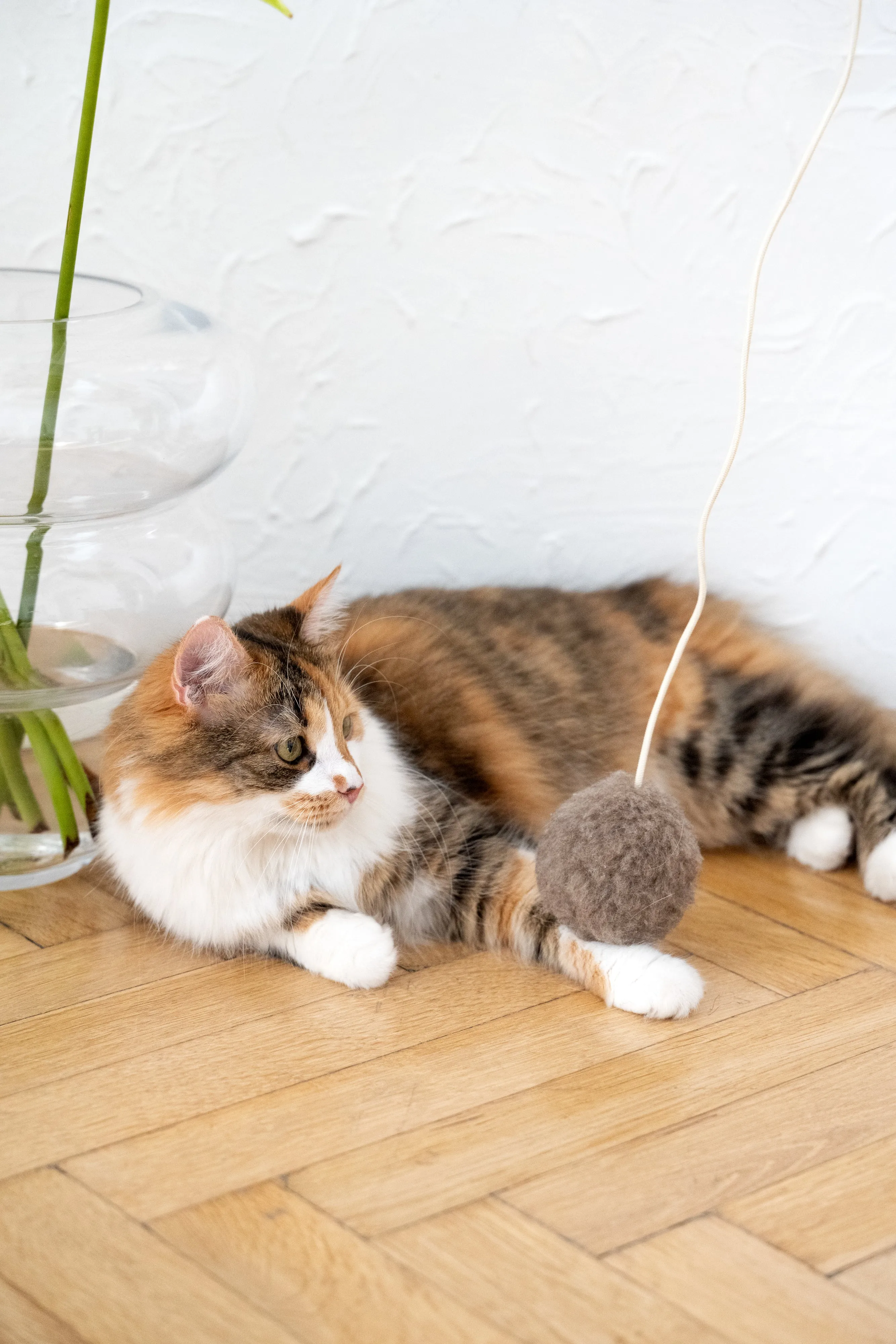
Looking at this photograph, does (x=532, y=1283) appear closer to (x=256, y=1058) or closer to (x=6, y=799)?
(x=256, y=1058)

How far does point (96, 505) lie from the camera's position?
134 cm

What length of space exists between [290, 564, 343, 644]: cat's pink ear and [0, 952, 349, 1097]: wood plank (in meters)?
0.35

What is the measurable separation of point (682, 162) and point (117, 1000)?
4.17ft

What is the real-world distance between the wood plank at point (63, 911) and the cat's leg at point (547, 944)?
0.39 m

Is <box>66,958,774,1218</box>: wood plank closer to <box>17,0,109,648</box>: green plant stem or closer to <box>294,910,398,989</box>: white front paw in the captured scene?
→ <box>294,910,398,989</box>: white front paw

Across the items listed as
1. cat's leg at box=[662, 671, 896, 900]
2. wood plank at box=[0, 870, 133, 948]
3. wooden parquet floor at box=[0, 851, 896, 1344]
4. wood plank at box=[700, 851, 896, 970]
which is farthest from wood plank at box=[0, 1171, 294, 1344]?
cat's leg at box=[662, 671, 896, 900]

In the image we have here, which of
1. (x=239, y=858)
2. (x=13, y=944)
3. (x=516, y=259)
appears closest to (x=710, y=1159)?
(x=239, y=858)

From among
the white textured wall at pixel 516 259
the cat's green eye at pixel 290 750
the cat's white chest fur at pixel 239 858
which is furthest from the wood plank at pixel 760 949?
the white textured wall at pixel 516 259

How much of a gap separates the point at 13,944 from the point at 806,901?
0.89m

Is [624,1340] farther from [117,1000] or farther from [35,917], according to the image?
[35,917]

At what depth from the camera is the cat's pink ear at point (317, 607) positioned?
4.47 feet

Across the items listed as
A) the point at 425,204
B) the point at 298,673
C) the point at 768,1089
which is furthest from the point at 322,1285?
the point at 425,204

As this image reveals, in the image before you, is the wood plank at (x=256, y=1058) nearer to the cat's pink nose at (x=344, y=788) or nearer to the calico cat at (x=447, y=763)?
the calico cat at (x=447, y=763)

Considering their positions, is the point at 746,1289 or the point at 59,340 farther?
the point at 59,340
